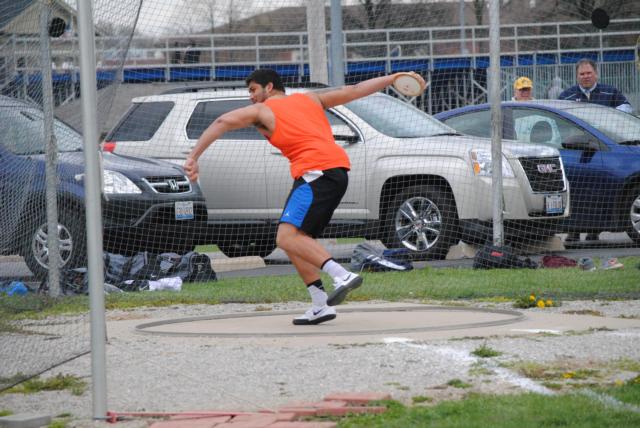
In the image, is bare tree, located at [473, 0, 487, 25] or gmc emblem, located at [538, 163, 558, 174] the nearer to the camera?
gmc emblem, located at [538, 163, 558, 174]

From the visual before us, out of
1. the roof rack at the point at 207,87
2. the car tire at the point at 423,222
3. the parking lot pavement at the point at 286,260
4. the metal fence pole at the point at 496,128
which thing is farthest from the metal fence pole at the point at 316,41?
the metal fence pole at the point at 496,128

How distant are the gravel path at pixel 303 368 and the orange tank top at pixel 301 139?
65.5 inches

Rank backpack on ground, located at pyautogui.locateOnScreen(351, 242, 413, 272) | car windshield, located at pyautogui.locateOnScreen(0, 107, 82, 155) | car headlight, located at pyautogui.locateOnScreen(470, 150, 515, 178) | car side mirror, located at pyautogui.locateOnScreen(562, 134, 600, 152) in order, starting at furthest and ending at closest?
car side mirror, located at pyautogui.locateOnScreen(562, 134, 600, 152)
car headlight, located at pyautogui.locateOnScreen(470, 150, 515, 178)
backpack on ground, located at pyautogui.locateOnScreen(351, 242, 413, 272)
car windshield, located at pyautogui.locateOnScreen(0, 107, 82, 155)

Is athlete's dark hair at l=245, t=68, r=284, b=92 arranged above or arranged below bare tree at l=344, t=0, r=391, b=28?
below

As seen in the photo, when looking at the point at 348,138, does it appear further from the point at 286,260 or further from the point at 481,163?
the point at 286,260

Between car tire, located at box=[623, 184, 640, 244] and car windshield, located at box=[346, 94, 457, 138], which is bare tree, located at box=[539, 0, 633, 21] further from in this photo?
car windshield, located at box=[346, 94, 457, 138]

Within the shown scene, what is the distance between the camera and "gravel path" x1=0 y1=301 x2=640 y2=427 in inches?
243

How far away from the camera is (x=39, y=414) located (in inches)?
235

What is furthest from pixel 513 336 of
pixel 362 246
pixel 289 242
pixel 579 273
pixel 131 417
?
pixel 362 246

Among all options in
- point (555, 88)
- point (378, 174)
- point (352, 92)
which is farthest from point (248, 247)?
point (555, 88)

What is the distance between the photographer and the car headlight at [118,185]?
13.5 meters

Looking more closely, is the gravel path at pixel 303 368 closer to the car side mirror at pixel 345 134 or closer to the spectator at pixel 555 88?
the car side mirror at pixel 345 134

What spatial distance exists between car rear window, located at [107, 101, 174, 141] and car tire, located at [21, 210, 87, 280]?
2.99 m

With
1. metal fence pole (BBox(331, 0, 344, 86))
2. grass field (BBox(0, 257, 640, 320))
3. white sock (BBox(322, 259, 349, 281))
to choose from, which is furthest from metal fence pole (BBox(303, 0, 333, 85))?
white sock (BBox(322, 259, 349, 281))
